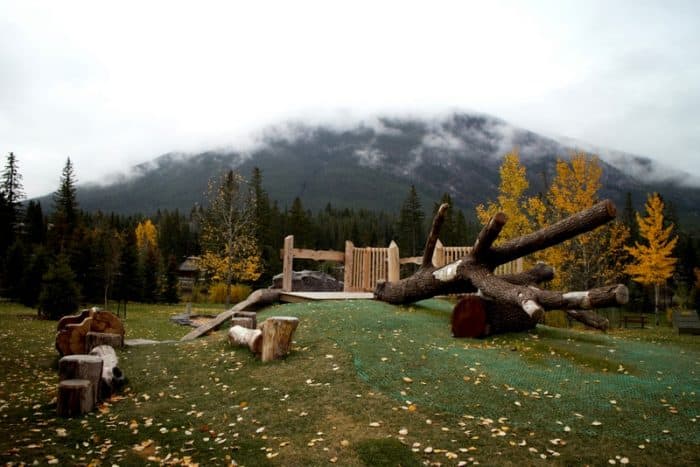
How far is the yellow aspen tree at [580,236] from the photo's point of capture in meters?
21.8

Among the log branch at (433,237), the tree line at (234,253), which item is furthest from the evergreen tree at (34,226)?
the log branch at (433,237)

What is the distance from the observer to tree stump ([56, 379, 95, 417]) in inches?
205

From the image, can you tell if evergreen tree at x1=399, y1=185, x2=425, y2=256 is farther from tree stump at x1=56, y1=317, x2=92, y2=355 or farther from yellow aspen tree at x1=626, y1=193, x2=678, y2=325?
tree stump at x1=56, y1=317, x2=92, y2=355

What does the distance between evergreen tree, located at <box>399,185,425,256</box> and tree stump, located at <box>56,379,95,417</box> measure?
45.8m

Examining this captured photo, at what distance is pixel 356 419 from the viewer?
482 centimetres

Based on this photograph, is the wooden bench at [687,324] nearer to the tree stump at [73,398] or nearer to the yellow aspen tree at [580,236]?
the yellow aspen tree at [580,236]

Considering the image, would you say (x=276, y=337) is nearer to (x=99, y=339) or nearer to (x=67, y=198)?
(x=99, y=339)

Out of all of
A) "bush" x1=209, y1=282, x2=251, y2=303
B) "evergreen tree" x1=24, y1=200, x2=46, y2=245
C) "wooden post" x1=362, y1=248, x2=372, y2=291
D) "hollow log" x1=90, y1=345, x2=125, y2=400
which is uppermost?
"evergreen tree" x1=24, y1=200, x2=46, y2=245

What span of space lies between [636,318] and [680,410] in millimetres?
25096

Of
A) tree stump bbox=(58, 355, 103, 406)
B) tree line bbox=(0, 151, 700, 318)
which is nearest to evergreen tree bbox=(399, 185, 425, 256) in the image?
tree line bbox=(0, 151, 700, 318)

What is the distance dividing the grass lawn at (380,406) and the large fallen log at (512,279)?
0.82 meters

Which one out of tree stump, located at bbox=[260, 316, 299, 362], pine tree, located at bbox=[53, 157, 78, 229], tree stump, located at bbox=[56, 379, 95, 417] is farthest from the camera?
pine tree, located at bbox=[53, 157, 78, 229]

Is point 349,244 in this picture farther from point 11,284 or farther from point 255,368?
point 11,284

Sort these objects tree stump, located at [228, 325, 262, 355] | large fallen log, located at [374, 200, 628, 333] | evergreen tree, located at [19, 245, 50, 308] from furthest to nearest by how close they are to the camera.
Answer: evergreen tree, located at [19, 245, 50, 308] < tree stump, located at [228, 325, 262, 355] < large fallen log, located at [374, 200, 628, 333]
